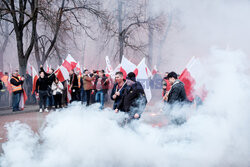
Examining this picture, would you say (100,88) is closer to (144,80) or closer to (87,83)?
(87,83)

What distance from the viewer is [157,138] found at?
565 centimetres

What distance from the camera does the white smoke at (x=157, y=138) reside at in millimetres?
4785

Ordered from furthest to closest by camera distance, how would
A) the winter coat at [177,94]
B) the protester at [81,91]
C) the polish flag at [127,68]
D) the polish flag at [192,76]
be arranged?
the protester at [81,91]
the polish flag at [127,68]
the polish flag at [192,76]
the winter coat at [177,94]

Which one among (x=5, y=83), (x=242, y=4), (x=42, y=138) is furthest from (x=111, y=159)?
(x=5, y=83)

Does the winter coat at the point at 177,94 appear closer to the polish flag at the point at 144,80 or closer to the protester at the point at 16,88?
the polish flag at the point at 144,80

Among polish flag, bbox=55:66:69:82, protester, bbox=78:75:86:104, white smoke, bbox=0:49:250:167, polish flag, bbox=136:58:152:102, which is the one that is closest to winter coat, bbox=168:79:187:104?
white smoke, bbox=0:49:250:167

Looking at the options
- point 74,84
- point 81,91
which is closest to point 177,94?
point 74,84

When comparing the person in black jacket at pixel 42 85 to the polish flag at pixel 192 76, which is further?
the person in black jacket at pixel 42 85

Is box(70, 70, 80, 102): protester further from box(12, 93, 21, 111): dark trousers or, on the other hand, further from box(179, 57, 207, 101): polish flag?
box(179, 57, 207, 101): polish flag

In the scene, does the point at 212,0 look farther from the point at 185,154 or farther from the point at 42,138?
the point at 42,138

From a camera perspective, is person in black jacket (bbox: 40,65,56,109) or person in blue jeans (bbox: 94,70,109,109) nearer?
person in blue jeans (bbox: 94,70,109,109)

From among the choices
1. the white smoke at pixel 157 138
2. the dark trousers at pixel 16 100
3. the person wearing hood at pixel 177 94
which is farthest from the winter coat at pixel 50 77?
the person wearing hood at pixel 177 94

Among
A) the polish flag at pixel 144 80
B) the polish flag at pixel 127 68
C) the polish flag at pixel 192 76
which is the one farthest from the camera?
the polish flag at pixel 127 68

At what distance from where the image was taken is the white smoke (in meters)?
4.79
